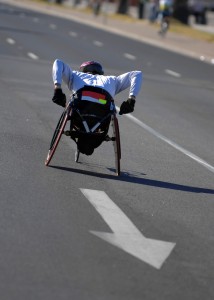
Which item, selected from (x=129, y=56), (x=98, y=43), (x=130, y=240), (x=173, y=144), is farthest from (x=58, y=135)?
(x=98, y=43)

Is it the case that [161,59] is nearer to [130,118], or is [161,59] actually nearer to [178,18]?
[130,118]

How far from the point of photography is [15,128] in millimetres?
15133

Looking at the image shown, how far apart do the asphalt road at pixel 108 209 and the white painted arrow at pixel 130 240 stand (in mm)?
11

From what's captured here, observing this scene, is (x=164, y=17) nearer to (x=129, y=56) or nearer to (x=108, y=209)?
(x=129, y=56)

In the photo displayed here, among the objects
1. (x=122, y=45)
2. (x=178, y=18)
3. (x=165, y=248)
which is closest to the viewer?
(x=165, y=248)

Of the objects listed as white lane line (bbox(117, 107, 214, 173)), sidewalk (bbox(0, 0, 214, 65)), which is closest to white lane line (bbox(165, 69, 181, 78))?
sidewalk (bbox(0, 0, 214, 65))

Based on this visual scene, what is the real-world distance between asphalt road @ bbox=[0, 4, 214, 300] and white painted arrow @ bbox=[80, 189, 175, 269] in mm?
11

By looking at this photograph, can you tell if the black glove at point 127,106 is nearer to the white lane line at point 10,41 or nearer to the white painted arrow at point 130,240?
the white painted arrow at point 130,240

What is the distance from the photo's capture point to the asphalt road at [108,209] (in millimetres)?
7211

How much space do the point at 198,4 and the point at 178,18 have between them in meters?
11.7

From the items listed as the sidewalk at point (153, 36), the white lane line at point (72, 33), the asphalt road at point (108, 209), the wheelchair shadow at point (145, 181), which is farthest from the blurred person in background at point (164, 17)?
the wheelchair shadow at point (145, 181)

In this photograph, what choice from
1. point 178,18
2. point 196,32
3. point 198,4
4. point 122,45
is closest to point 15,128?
point 122,45

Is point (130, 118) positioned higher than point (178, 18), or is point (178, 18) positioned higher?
point (130, 118)

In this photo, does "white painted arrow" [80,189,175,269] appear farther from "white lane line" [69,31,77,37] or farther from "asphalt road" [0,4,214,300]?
Answer: "white lane line" [69,31,77,37]
